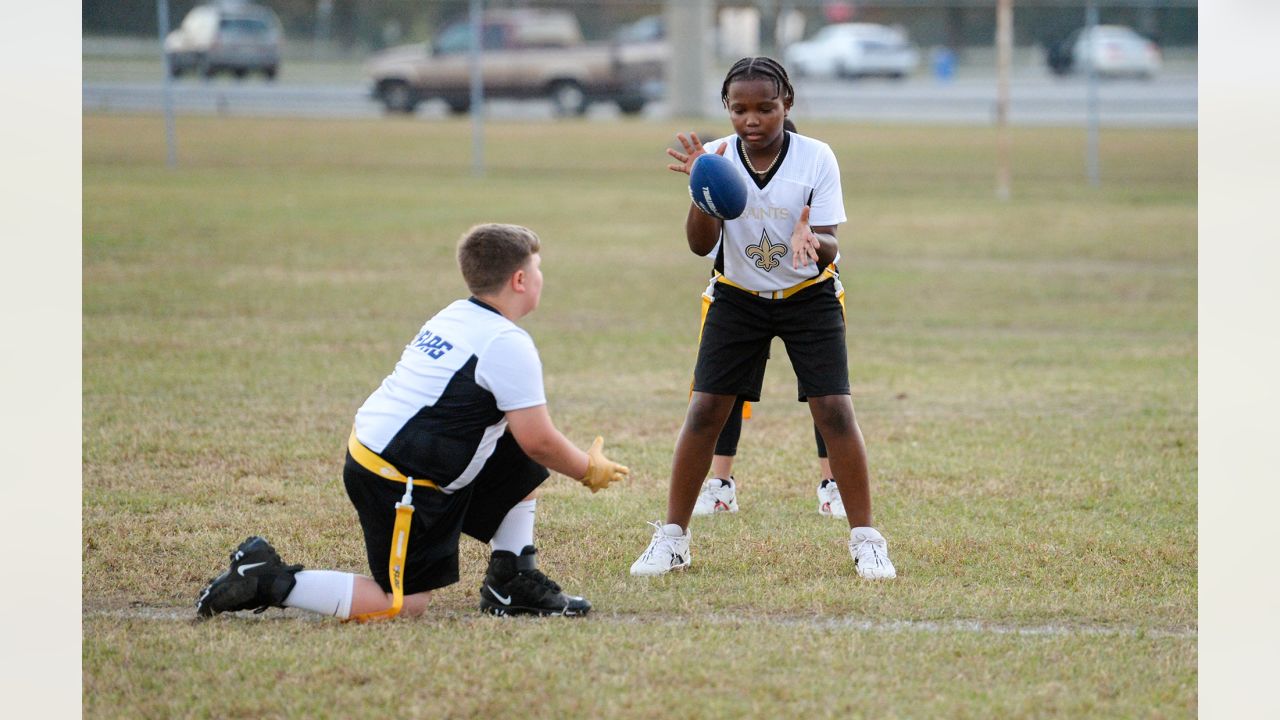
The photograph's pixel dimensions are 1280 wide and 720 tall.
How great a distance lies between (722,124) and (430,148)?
5.17m

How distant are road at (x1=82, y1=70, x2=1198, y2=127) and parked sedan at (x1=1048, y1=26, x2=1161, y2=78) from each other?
266 millimetres

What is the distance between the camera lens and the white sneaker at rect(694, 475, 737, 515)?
554 centimetres

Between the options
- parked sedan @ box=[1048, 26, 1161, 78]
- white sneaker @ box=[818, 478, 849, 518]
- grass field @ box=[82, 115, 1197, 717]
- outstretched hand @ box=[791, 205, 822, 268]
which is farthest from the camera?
parked sedan @ box=[1048, 26, 1161, 78]

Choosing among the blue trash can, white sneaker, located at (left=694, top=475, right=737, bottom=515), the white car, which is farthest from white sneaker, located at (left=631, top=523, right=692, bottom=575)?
the white car

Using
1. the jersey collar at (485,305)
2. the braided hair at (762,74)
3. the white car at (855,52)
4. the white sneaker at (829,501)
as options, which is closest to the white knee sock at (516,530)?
the jersey collar at (485,305)

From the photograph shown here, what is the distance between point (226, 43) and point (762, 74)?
71.1 feet

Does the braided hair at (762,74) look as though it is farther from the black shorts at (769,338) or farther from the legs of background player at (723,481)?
the legs of background player at (723,481)

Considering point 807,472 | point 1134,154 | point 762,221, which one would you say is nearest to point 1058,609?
point 762,221

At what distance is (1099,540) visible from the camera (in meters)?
5.05

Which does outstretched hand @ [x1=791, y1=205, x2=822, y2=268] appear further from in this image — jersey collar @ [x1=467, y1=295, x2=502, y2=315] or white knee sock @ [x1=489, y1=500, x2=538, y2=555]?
white knee sock @ [x1=489, y1=500, x2=538, y2=555]

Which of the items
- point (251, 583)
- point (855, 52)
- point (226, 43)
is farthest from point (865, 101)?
point (251, 583)
